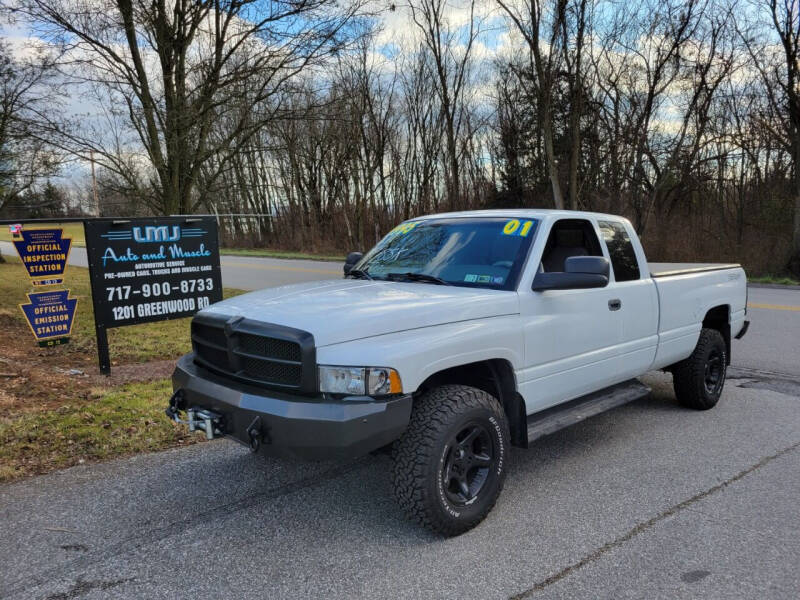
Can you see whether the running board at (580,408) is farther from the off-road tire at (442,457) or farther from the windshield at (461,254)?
the windshield at (461,254)

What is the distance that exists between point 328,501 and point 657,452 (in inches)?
101

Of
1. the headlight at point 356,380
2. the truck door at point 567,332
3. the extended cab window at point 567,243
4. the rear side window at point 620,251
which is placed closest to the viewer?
the headlight at point 356,380

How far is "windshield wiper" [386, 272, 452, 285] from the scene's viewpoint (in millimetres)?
4016

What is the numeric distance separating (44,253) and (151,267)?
5.93ft

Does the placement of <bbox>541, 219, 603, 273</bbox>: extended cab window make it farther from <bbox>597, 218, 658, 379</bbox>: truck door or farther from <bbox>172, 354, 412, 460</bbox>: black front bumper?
<bbox>172, 354, 412, 460</bbox>: black front bumper

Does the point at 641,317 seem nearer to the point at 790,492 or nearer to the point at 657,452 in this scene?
the point at 657,452

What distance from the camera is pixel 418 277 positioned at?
411 centimetres

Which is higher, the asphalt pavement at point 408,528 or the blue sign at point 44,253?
the blue sign at point 44,253

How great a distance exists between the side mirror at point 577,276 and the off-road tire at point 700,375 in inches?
88.8

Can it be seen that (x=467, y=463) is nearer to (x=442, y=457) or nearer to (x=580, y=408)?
(x=442, y=457)

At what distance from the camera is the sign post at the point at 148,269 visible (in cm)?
673

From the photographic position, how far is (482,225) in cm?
433

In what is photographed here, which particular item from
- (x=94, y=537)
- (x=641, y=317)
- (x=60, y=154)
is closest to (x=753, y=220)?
(x=641, y=317)

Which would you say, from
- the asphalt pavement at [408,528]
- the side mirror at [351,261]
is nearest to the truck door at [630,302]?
the asphalt pavement at [408,528]
